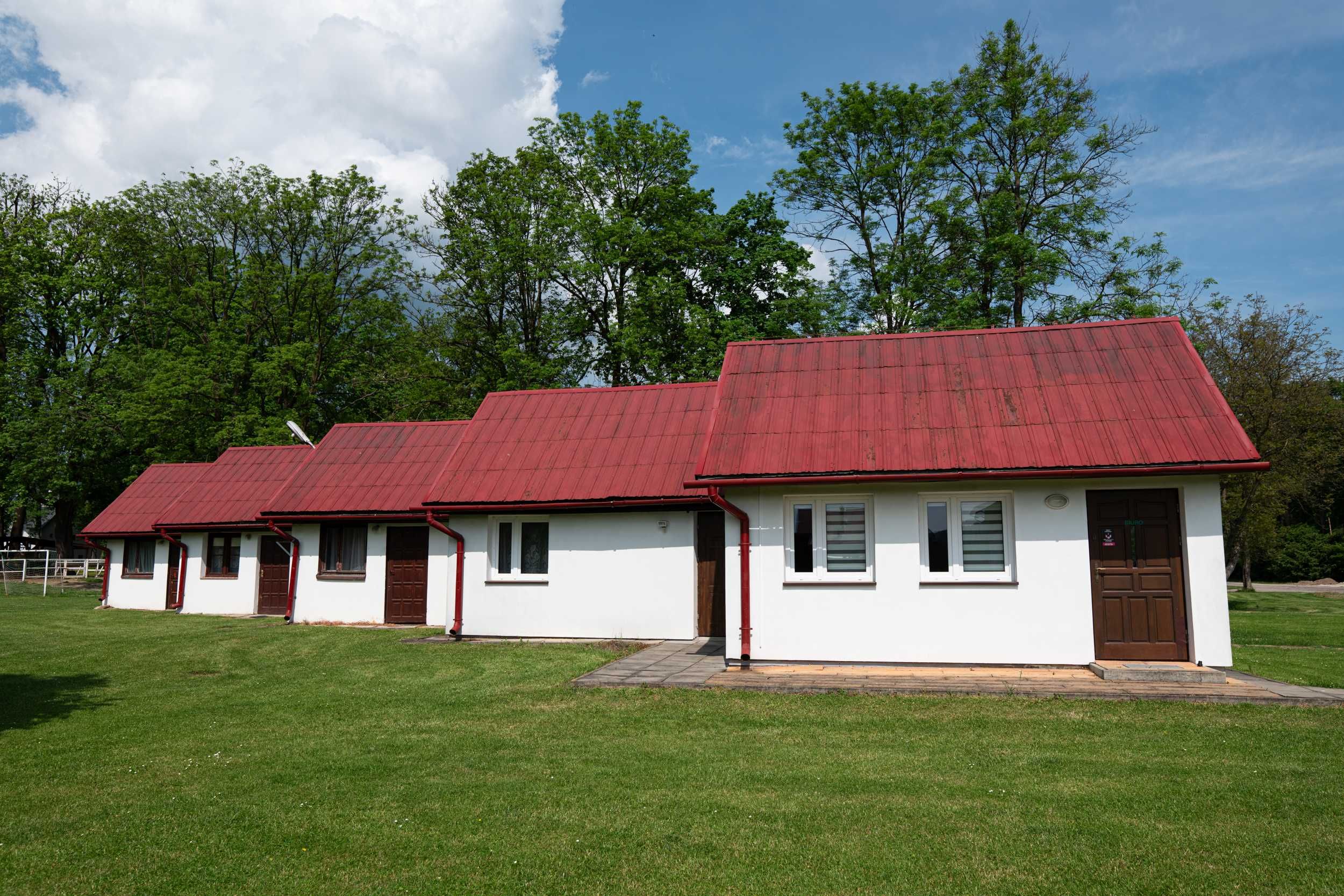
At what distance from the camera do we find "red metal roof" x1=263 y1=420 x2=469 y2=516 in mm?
19312

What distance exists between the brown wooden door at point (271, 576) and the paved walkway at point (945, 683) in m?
13.2

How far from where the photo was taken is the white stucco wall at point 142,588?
24922mm

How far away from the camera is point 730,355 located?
14.3 m

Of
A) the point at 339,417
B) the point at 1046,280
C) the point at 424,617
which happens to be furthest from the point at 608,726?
the point at 339,417

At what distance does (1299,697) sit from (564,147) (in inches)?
1085

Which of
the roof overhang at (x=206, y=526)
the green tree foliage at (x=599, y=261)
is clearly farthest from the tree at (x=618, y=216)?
the roof overhang at (x=206, y=526)

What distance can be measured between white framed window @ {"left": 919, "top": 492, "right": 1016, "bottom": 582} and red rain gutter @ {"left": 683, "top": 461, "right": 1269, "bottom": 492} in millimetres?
540

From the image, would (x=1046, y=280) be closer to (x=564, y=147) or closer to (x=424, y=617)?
(x=564, y=147)

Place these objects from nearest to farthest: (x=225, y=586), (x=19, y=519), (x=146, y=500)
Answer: (x=225, y=586) < (x=146, y=500) < (x=19, y=519)

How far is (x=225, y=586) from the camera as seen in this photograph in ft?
74.6

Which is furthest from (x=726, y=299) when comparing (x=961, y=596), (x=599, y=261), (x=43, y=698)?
(x=43, y=698)

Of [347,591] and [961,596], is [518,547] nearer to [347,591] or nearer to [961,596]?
[347,591]

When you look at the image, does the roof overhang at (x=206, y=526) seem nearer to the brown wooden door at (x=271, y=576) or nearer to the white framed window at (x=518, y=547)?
the brown wooden door at (x=271, y=576)

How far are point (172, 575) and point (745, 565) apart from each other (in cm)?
1982
